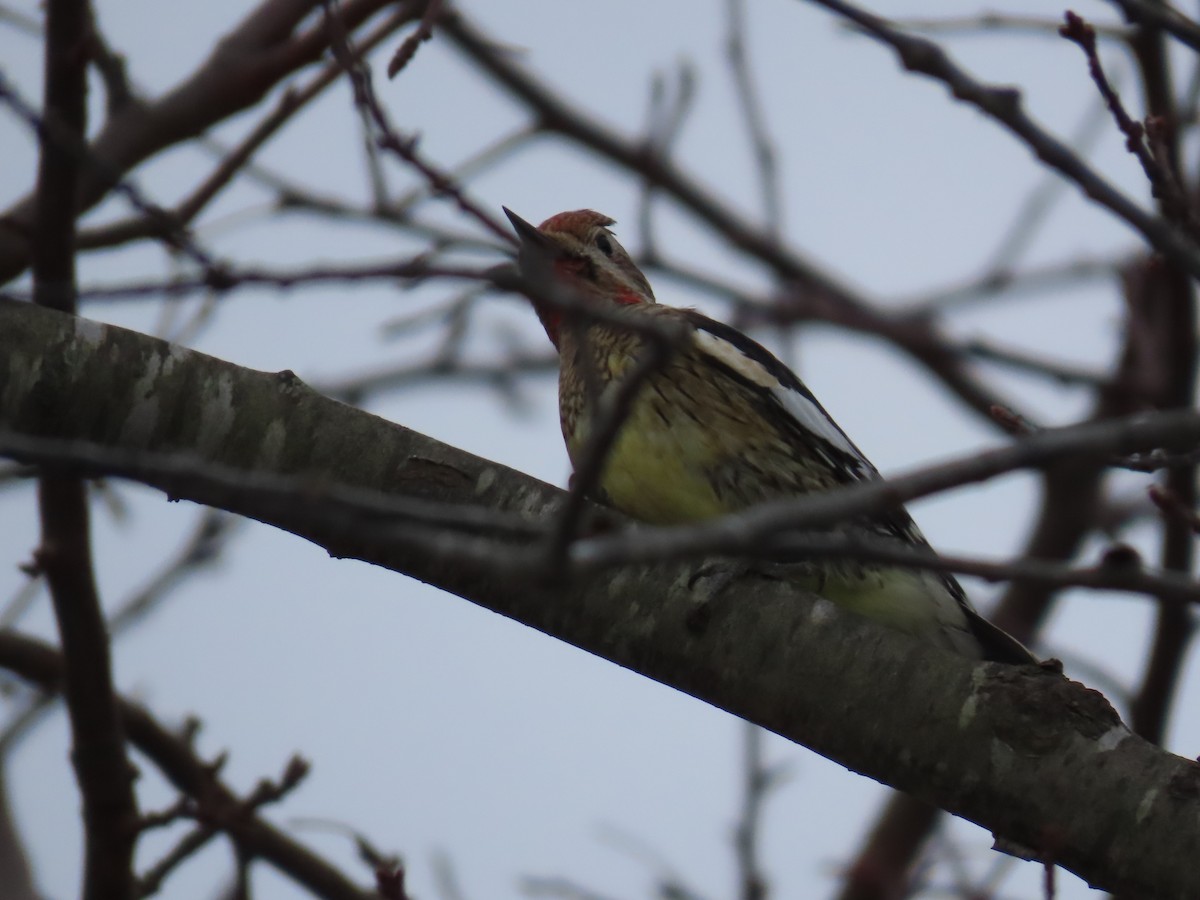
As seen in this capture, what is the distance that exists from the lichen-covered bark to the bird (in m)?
0.92

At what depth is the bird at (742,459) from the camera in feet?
14.4

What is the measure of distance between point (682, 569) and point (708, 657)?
0.19 metres

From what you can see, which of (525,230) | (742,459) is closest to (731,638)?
(742,459)

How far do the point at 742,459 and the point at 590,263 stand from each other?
1.81 meters

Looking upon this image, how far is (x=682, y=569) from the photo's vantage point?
125 inches

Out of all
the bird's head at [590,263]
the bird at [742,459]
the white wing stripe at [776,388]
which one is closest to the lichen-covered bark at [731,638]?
the bird at [742,459]

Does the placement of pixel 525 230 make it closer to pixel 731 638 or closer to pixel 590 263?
pixel 590 263

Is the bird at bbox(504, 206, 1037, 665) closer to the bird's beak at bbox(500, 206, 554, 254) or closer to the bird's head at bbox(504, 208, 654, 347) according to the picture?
the bird's beak at bbox(500, 206, 554, 254)

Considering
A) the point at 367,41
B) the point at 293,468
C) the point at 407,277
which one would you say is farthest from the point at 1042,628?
the point at 407,277

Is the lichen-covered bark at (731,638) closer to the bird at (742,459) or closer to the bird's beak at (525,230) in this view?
the bird at (742,459)

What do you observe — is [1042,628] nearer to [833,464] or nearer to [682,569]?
[833,464]

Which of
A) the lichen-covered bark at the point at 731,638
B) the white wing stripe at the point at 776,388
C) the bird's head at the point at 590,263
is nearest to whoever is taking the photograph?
the lichen-covered bark at the point at 731,638

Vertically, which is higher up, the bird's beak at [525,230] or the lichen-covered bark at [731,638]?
the bird's beak at [525,230]

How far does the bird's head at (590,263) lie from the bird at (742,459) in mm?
634
